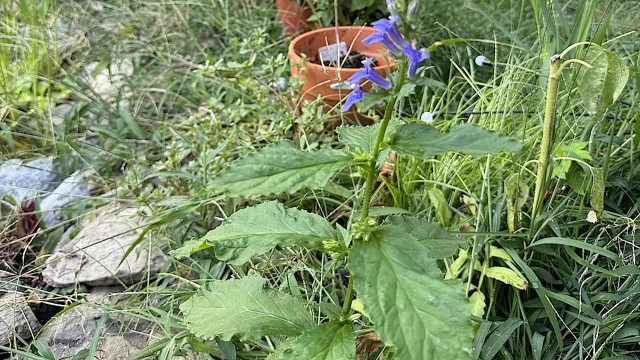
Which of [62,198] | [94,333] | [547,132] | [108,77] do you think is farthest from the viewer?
[108,77]

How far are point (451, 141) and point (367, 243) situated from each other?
184 mm

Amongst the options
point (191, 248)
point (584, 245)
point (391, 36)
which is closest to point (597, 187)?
point (584, 245)

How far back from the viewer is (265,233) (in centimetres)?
105

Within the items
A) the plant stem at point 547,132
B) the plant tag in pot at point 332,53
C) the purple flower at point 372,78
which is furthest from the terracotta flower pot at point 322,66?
the purple flower at point 372,78

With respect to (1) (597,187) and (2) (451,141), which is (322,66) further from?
(2) (451,141)

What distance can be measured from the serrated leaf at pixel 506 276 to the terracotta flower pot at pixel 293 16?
4.84ft

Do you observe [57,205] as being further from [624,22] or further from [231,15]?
[624,22]

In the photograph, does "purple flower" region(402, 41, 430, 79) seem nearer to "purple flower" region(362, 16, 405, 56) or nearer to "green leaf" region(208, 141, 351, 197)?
"purple flower" region(362, 16, 405, 56)

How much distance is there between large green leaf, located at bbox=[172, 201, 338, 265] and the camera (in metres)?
1.03

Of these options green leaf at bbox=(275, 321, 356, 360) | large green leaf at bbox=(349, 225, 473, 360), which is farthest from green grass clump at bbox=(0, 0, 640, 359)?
large green leaf at bbox=(349, 225, 473, 360)

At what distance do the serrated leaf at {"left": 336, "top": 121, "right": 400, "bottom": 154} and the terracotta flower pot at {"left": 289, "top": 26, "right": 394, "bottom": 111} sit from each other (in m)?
0.67

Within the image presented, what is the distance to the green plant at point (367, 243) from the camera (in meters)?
0.84

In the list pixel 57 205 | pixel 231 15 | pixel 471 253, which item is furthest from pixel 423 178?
pixel 231 15

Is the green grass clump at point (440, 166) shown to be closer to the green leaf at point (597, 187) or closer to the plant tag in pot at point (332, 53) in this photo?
the green leaf at point (597, 187)
